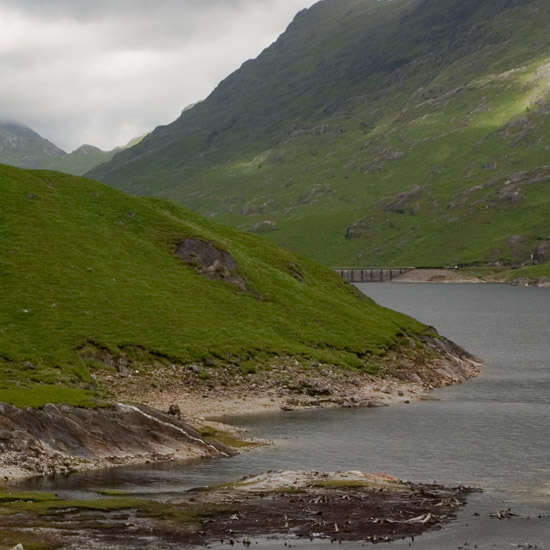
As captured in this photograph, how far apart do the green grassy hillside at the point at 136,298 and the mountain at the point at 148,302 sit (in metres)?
0.20

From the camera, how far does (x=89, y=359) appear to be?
289 ft

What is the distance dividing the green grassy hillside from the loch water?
16.1m

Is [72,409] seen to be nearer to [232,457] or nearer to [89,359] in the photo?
[232,457]

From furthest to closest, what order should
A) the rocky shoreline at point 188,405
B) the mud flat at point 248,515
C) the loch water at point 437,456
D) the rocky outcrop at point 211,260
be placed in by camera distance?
the rocky outcrop at point 211,260 < the rocky shoreline at point 188,405 < the loch water at point 437,456 < the mud flat at point 248,515

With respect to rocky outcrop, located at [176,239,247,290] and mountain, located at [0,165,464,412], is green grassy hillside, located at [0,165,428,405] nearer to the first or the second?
mountain, located at [0,165,464,412]

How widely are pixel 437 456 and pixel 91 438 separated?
25.4 meters

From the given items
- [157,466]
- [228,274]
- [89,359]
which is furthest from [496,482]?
[228,274]

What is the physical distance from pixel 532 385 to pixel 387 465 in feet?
168

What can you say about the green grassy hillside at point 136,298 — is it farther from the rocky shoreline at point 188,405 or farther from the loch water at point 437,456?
the loch water at point 437,456

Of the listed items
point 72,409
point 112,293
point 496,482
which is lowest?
point 496,482

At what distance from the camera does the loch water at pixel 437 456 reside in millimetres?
46719

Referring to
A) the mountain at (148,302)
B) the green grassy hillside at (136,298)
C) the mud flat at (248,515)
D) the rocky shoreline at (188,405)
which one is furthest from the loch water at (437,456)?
the green grassy hillside at (136,298)

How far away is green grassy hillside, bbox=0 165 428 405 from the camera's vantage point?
90.5 m

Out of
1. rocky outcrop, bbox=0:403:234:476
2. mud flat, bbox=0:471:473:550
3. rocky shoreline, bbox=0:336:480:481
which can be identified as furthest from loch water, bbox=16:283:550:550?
rocky shoreline, bbox=0:336:480:481
